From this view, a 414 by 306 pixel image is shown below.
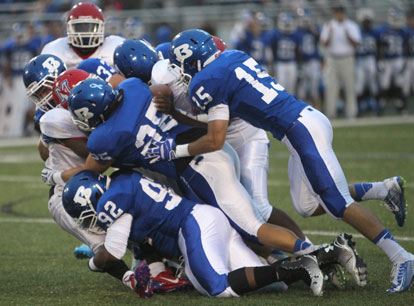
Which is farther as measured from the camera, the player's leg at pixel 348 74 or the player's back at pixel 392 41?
the player's back at pixel 392 41

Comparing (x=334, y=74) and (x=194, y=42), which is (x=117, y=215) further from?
(x=334, y=74)

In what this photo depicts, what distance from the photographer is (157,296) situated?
14.9ft

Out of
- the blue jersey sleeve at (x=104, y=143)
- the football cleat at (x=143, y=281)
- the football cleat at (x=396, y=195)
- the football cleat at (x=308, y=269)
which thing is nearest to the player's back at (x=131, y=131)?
the blue jersey sleeve at (x=104, y=143)

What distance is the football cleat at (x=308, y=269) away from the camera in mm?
4258

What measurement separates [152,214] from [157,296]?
0.46m

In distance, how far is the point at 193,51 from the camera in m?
4.65

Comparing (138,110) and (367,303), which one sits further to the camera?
(138,110)

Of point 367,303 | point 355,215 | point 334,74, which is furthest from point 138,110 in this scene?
point 334,74

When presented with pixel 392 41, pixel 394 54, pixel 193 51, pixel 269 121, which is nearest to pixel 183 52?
pixel 193 51

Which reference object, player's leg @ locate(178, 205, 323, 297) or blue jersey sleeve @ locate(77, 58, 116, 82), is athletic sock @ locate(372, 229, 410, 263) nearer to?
player's leg @ locate(178, 205, 323, 297)

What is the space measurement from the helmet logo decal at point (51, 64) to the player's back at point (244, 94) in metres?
1.20

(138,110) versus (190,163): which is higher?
(138,110)

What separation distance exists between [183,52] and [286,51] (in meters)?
11.1

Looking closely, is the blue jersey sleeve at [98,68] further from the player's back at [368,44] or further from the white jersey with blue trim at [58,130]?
the player's back at [368,44]
